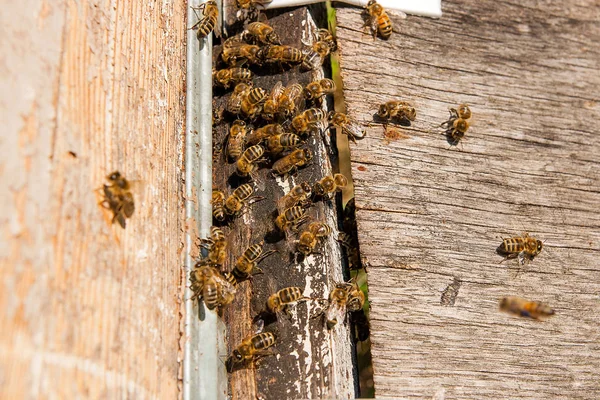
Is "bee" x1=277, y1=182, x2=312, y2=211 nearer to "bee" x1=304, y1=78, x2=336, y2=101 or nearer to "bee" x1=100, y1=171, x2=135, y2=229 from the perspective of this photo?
"bee" x1=304, y1=78, x2=336, y2=101

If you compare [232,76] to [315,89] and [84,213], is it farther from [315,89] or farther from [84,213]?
[84,213]

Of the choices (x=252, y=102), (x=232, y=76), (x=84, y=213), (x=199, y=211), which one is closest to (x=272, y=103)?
(x=252, y=102)

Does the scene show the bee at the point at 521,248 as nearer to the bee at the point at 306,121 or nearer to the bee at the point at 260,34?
the bee at the point at 306,121

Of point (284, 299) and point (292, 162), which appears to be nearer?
point (284, 299)

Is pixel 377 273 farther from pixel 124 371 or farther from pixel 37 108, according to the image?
pixel 37 108

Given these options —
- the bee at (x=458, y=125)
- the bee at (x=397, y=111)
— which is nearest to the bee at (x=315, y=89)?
the bee at (x=397, y=111)

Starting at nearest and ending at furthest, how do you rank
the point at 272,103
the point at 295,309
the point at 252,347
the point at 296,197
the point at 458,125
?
the point at 252,347 < the point at 295,309 < the point at 296,197 < the point at 272,103 < the point at 458,125
